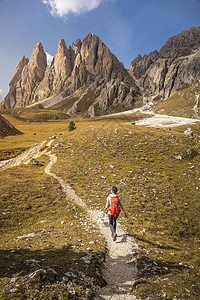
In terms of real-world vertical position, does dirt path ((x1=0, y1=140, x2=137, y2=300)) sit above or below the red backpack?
below

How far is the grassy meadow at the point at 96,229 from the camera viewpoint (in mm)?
6590

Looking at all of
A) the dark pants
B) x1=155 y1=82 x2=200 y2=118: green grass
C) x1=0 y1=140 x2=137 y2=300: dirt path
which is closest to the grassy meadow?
x1=0 y1=140 x2=137 y2=300: dirt path

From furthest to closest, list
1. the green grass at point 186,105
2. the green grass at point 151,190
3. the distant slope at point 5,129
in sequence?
the green grass at point 186,105
the distant slope at point 5,129
the green grass at point 151,190

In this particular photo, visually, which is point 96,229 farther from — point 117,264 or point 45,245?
point 45,245

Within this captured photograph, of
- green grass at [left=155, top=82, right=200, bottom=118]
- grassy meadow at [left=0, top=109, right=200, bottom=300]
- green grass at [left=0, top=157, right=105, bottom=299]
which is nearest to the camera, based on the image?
green grass at [left=0, top=157, right=105, bottom=299]

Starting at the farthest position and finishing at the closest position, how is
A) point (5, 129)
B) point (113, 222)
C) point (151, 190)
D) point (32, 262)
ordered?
point (5, 129), point (151, 190), point (113, 222), point (32, 262)

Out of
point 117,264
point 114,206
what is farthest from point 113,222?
point 117,264

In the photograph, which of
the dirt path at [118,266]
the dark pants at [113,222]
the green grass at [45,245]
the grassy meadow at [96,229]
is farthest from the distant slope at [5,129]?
the dark pants at [113,222]

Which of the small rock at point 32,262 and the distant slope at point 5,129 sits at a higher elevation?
the distant slope at point 5,129

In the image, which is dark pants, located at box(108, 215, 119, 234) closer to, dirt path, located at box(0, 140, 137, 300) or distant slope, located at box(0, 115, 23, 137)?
dirt path, located at box(0, 140, 137, 300)

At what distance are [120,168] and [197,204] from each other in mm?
12855

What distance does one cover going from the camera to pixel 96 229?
1244cm

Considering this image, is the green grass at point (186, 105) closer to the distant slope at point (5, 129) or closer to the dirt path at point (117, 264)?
the distant slope at point (5, 129)

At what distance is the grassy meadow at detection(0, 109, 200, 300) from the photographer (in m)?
6.59
